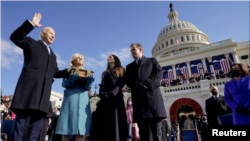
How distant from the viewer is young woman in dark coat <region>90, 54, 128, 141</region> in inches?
113

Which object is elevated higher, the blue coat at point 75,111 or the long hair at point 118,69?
the long hair at point 118,69

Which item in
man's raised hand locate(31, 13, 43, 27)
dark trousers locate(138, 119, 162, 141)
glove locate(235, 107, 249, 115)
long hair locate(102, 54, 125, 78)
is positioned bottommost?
dark trousers locate(138, 119, 162, 141)

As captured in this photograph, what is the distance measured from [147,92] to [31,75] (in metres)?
1.94

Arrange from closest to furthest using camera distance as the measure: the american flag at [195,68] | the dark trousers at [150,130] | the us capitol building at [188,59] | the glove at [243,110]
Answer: the dark trousers at [150,130] < the glove at [243,110] < the us capitol building at [188,59] < the american flag at [195,68]

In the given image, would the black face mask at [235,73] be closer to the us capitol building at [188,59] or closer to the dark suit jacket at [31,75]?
the dark suit jacket at [31,75]

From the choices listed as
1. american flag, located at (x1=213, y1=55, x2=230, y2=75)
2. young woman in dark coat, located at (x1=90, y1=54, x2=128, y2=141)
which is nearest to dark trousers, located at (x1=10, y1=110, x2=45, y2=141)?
young woman in dark coat, located at (x1=90, y1=54, x2=128, y2=141)

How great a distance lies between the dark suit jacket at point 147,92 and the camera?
2.78 metres

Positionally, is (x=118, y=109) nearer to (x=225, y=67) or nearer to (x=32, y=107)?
(x=32, y=107)

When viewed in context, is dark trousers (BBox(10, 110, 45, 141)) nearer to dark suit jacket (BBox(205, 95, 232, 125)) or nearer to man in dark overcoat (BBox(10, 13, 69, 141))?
man in dark overcoat (BBox(10, 13, 69, 141))

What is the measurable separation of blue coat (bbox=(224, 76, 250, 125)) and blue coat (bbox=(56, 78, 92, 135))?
10.1 ft

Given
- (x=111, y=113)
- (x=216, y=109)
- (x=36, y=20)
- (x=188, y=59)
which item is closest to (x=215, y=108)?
(x=216, y=109)

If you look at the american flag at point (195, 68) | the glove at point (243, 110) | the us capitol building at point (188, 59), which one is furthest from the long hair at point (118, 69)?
the american flag at point (195, 68)

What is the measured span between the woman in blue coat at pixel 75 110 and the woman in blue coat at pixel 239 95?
310 centimetres

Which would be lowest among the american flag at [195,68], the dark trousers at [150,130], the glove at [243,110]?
the dark trousers at [150,130]
